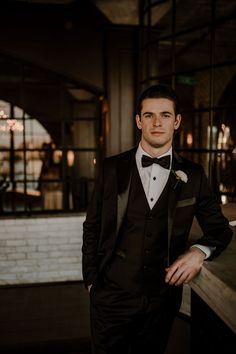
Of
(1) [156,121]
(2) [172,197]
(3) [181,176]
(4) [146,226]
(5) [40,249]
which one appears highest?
(1) [156,121]

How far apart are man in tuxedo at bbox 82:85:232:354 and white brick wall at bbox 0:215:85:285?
4.26 metres

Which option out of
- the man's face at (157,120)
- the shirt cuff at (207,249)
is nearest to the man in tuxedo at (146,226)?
the man's face at (157,120)

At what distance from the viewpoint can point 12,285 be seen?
20.0 feet

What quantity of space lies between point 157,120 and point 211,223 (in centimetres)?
58

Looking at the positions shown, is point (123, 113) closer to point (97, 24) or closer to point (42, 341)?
point (97, 24)

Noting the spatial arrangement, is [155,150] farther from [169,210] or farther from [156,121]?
[169,210]

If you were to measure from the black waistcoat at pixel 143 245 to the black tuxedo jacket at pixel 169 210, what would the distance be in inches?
2.0

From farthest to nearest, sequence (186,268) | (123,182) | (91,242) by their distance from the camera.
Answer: (91,242) → (123,182) → (186,268)

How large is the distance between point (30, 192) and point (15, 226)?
2.63 feet

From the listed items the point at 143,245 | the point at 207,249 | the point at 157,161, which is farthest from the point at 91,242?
the point at 207,249

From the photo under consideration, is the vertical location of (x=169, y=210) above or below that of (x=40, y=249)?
above

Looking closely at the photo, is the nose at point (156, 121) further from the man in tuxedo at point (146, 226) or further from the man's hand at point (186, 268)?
the man's hand at point (186, 268)

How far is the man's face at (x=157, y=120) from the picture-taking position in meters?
1.91

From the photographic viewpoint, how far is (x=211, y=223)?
1894 mm
